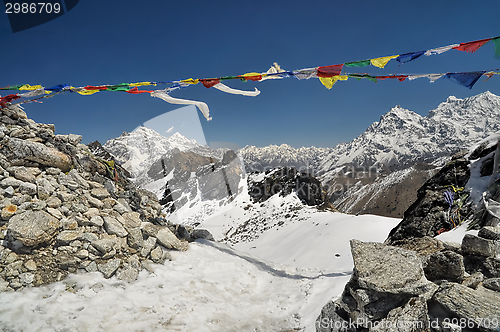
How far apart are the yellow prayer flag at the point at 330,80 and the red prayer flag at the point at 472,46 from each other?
3.91 m

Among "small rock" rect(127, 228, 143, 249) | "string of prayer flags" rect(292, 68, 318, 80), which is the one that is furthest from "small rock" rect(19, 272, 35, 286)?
"string of prayer flags" rect(292, 68, 318, 80)

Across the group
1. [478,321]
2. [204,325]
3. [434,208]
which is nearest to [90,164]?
[204,325]

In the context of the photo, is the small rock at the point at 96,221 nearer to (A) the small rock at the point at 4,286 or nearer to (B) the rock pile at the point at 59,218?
(B) the rock pile at the point at 59,218

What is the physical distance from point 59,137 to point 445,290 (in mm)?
13684

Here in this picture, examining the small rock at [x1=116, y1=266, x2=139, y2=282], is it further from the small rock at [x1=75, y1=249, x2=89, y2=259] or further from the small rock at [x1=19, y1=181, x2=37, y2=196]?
the small rock at [x1=19, y1=181, x2=37, y2=196]

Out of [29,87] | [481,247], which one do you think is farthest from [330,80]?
[29,87]

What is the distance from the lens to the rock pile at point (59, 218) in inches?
233

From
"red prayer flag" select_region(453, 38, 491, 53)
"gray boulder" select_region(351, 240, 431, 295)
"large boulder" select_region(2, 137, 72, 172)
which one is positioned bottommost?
"gray boulder" select_region(351, 240, 431, 295)

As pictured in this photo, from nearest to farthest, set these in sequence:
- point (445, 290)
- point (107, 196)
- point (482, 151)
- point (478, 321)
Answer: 1. point (478, 321)
2. point (445, 290)
3. point (107, 196)
4. point (482, 151)

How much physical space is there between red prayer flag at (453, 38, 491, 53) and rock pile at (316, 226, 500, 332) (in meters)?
6.82

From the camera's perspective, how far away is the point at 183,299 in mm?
6324

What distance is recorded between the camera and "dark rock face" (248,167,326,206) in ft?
130

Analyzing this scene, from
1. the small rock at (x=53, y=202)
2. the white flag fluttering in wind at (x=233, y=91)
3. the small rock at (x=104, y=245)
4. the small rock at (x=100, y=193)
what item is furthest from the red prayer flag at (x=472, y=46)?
the small rock at (x=53, y=202)

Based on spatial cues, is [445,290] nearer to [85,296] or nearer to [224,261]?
[224,261]
